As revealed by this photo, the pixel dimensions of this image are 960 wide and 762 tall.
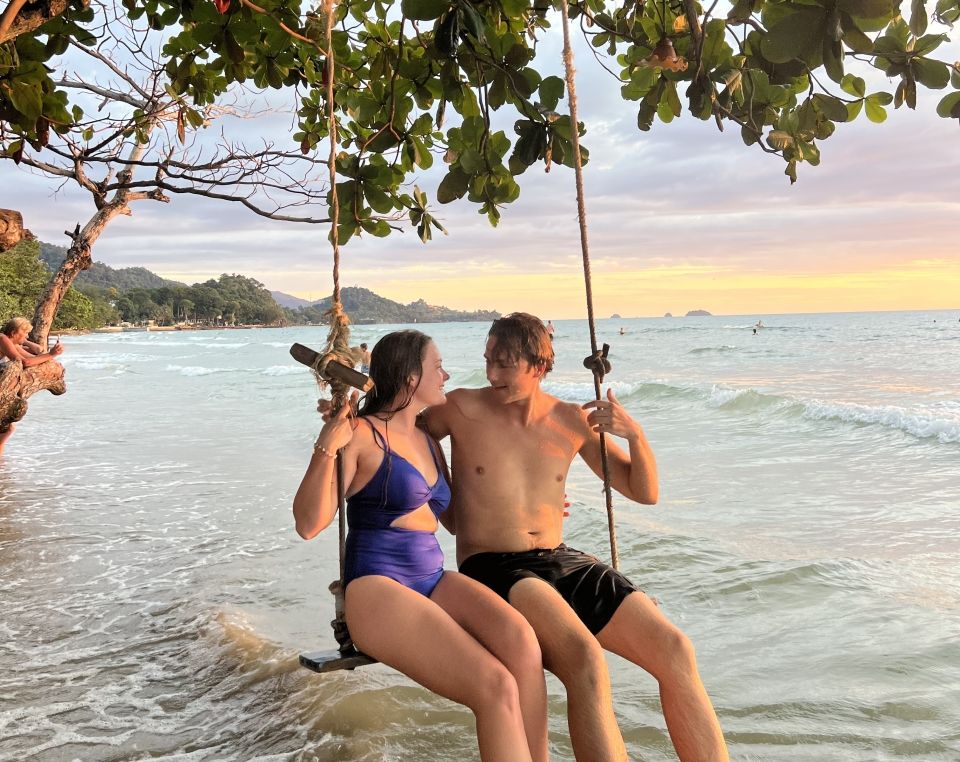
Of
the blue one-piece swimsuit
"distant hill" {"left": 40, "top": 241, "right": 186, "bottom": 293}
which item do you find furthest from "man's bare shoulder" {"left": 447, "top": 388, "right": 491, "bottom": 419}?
"distant hill" {"left": 40, "top": 241, "right": 186, "bottom": 293}

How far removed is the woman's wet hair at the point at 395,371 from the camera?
283 cm

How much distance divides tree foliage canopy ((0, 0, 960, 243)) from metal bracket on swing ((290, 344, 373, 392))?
0.89 m

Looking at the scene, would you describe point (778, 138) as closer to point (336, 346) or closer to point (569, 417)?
point (569, 417)

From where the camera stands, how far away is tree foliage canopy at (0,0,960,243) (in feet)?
8.21

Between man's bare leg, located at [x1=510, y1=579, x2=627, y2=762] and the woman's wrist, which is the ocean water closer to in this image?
man's bare leg, located at [x1=510, y1=579, x2=627, y2=762]

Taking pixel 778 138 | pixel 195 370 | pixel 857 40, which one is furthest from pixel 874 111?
pixel 195 370

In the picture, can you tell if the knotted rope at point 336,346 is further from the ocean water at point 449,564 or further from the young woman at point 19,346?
the young woman at point 19,346

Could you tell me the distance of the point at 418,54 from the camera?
409 cm

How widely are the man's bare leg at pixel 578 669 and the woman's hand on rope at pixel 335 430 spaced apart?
72cm

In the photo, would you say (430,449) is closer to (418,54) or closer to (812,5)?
(812,5)

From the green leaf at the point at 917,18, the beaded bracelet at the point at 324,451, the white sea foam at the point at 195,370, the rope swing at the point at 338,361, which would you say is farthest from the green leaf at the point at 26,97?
the white sea foam at the point at 195,370

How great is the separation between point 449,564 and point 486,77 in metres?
4.44

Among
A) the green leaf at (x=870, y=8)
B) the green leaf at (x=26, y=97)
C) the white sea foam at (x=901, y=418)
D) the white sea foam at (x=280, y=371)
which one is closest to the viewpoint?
the green leaf at (x=870, y=8)

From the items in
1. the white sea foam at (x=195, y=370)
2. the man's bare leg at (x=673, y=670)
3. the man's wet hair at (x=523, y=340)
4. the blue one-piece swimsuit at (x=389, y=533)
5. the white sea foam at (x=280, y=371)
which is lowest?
the white sea foam at (x=280, y=371)
